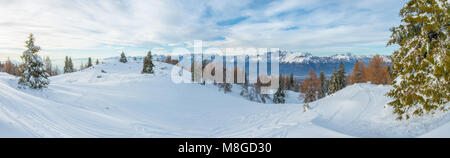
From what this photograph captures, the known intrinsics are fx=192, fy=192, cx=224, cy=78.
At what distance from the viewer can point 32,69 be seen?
45.9ft

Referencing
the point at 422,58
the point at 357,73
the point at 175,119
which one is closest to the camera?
the point at 422,58

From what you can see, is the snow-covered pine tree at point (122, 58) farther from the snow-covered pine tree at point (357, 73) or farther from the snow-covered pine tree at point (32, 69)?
the snow-covered pine tree at point (357, 73)

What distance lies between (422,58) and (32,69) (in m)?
21.7

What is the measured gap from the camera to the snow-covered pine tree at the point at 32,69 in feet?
44.9

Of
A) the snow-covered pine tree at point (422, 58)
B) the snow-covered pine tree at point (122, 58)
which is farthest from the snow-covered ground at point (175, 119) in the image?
the snow-covered pine tree at point (122, 58)

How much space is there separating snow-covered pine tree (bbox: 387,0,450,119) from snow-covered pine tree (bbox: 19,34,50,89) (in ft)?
66.9

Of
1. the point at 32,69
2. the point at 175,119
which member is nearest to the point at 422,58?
the point at 175,119

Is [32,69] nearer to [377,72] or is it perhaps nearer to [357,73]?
[377,72]

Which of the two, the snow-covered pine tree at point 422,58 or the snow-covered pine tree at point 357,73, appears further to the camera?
the snow-covered pine tree at point 357,73

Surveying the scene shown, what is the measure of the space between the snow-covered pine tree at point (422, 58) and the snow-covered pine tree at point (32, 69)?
2040 cm

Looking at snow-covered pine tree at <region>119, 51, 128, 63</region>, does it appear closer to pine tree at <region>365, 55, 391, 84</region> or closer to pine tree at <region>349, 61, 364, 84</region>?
pine tree at <region>349, 61, 364, 84</region>

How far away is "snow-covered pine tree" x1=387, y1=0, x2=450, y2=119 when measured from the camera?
5629mm

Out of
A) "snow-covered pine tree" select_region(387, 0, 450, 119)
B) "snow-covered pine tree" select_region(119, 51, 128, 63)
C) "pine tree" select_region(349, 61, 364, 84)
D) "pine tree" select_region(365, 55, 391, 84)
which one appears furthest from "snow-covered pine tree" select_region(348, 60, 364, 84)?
"snow-covered pine tree" select_region(119, 51, 128, 63)
